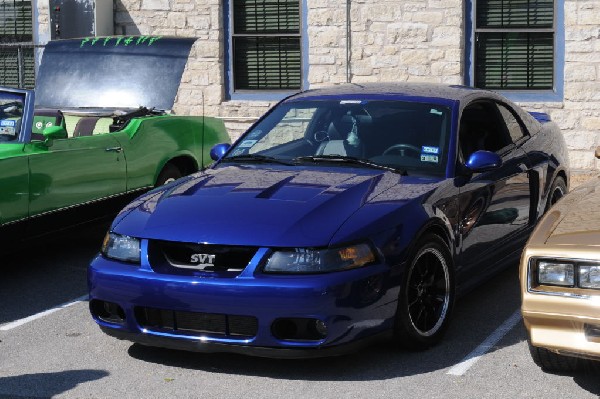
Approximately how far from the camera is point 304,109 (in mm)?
7609

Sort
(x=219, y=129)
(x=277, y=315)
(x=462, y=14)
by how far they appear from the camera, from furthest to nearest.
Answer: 1. (x=462, y=14)
2. (x=219, y=129)
3. (x=277, y=315)

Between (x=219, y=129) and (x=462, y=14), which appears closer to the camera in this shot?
(x=219, y=129)

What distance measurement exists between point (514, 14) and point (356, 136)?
7139mm

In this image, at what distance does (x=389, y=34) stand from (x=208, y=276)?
28.2 feet

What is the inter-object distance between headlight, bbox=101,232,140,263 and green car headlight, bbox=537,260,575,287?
83.7 inches

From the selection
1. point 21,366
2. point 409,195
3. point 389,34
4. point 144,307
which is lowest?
point 21,366

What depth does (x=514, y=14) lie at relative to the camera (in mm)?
13664

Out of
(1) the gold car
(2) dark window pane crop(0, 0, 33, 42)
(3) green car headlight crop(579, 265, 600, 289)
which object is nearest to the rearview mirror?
(1) the gold car

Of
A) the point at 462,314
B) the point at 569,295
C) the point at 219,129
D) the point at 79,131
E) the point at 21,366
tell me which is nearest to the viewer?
the point at 569,295

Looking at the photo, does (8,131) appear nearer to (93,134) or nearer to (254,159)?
(93,134)

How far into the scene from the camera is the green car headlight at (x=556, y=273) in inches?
208

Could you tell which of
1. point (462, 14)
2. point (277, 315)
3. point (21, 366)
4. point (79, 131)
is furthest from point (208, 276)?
point (462, 14)

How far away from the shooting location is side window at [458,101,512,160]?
23.7 ft

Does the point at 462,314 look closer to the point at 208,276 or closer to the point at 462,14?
the point at 208,276
